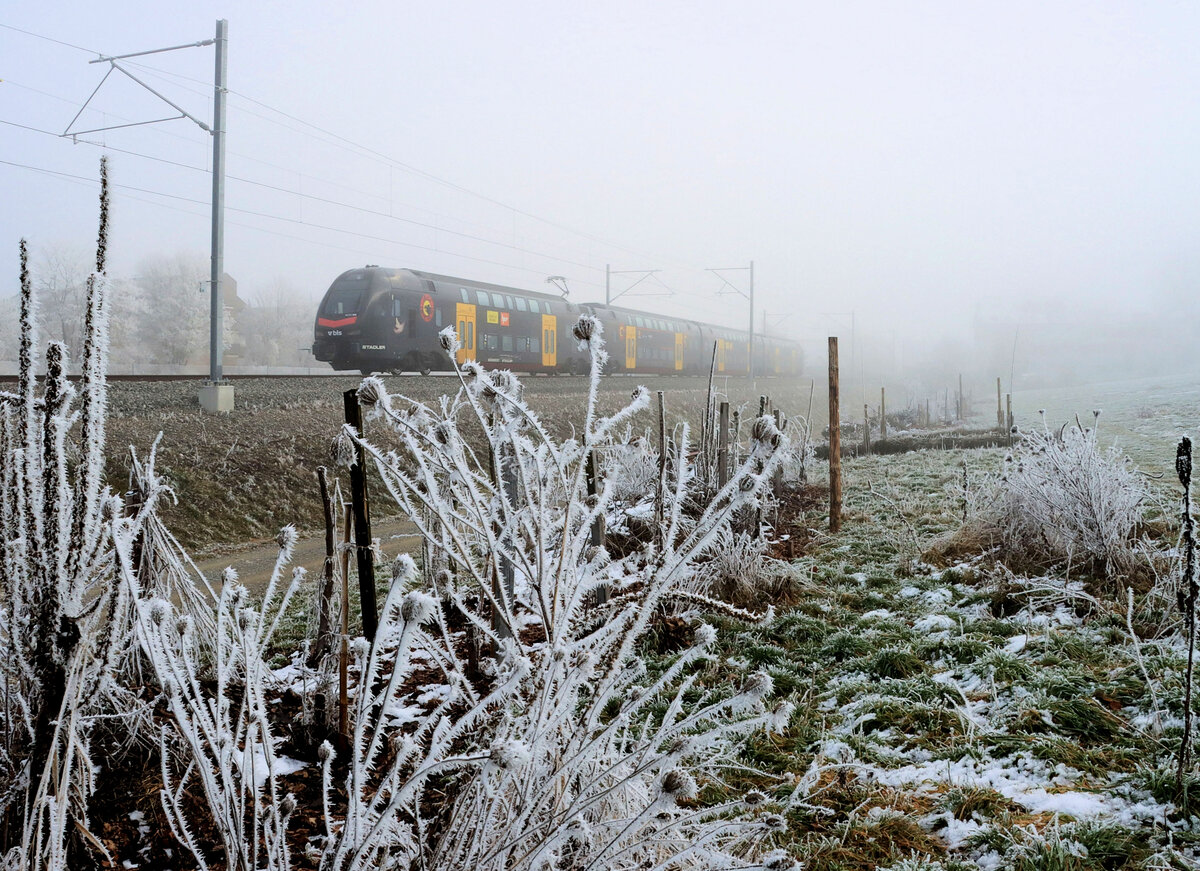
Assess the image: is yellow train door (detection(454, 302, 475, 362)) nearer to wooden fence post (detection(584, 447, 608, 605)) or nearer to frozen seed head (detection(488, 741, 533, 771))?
wooden fence post (detection(584, 447, 608, 605))

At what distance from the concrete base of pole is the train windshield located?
5.34 m

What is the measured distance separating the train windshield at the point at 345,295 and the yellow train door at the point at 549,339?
552 cm

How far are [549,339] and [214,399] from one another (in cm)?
1100

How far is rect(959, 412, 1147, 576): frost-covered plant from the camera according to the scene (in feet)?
15.9

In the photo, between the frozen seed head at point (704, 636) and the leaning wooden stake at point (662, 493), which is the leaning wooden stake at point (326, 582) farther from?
the frozen seed head at point (704, 636)

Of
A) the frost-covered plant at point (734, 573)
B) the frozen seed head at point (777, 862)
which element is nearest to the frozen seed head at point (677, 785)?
the frozen seed head at point (777, 862)

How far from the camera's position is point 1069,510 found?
504 cm

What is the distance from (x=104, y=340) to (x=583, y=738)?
1.18m

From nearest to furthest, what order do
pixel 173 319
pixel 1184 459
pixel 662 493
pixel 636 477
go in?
1. pixel 1184 459
2. pixel 662 493
3. pixel 636 477
4. pixel 173 319

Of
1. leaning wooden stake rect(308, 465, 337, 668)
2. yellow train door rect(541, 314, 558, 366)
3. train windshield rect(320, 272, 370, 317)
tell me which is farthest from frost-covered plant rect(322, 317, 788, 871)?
yellow train door rect(541, 314, 558, 366)

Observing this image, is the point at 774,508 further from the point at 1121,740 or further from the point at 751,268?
the point at 751,268

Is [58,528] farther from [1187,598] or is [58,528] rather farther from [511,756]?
[1187,598]

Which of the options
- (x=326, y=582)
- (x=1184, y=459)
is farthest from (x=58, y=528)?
(x=1184, y=459)

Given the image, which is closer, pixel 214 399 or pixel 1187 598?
pixel 1187 598
